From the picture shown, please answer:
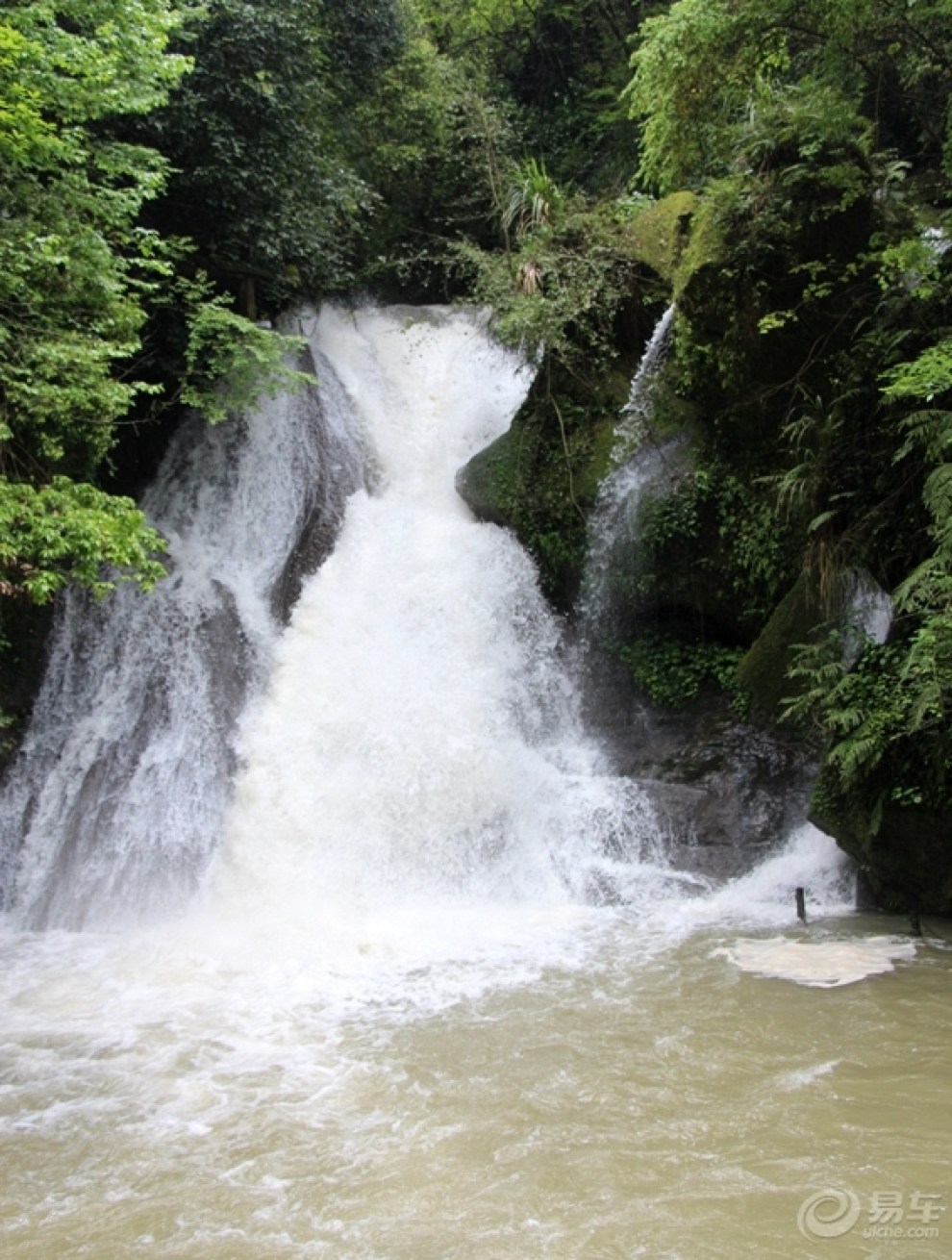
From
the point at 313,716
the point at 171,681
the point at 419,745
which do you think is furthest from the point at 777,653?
the point at 171,681

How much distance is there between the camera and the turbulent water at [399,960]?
4090 mm

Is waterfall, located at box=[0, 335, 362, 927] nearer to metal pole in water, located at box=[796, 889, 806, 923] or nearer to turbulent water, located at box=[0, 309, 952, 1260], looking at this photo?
turbulent water, located at box=[0, 309, 952, 1260]

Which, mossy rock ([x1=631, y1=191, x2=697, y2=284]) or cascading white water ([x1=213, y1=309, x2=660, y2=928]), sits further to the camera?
mossy rock ([x1=631, y1=191, x2=697, y2=284])

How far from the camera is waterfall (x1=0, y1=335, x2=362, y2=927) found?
8883 millimetres

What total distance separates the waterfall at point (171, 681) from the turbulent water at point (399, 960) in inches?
1.5

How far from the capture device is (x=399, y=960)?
711 cm

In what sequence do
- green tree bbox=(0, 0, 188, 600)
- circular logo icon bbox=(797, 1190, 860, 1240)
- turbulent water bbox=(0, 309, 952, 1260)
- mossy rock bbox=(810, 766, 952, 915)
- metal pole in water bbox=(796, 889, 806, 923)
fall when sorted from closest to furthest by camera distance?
circular logo icon bbox=(797, 1190, 860, 1240), turbulent water bbox=(0, 309, 952, 1260), green tree bbox=(0, 0, 188, 600), mossy rock bbox=(810, 766, 952, 915), metal pole in water bbox=(796, 889, 806, 923)

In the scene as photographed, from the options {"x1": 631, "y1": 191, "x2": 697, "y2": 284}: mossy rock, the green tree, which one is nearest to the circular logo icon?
the green tree

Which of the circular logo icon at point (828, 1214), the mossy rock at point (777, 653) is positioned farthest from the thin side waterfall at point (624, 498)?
the circular logo icon at point (828, 1214)

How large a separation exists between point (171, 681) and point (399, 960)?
453 centimetres

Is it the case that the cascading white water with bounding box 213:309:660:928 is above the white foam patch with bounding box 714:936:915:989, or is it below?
above

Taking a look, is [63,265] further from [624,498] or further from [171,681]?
[624,498]

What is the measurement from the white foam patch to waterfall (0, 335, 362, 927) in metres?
4.73

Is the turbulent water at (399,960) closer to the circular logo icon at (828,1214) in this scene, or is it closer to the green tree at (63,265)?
the circular logo icon at (828,1214)
